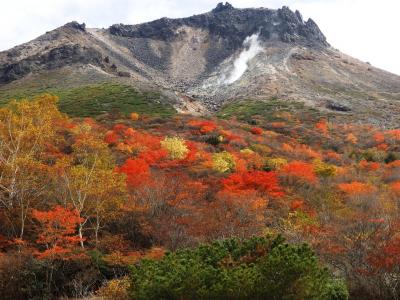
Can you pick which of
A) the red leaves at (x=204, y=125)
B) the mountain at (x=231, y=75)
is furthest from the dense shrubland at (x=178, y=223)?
the mountain at (x=231, y=75)

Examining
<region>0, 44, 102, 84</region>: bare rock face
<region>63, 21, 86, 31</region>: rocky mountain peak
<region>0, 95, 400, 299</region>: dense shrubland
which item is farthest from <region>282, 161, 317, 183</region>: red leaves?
<region>63, 21, 86, 31</region>: rocky mountain peak

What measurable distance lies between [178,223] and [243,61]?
158m

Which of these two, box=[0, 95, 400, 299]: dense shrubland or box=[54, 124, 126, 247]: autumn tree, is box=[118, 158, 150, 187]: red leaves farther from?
box=[54, 124, 126, 247]: autumn tree

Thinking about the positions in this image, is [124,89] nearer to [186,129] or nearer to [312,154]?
[186,129]

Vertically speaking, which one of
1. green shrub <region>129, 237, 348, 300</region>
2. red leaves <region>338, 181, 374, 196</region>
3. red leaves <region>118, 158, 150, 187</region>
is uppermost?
green shrub <region>129, 237, 348, 300</region>

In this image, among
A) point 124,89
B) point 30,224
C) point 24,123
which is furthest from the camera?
point 124,89

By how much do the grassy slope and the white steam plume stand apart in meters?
57.2

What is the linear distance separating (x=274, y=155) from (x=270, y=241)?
1994 inches

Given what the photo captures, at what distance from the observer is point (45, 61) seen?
495 feet

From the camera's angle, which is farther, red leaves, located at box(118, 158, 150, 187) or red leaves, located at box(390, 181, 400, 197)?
red leaves, located at box(390, 181, 400, 197)

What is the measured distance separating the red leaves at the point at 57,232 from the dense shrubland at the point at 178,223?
0.10 meters

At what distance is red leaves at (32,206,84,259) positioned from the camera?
2681 centimetres

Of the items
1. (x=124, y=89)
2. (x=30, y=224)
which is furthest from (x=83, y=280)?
(x=124, y=89)

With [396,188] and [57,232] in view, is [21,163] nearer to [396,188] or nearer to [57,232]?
[57,232]
